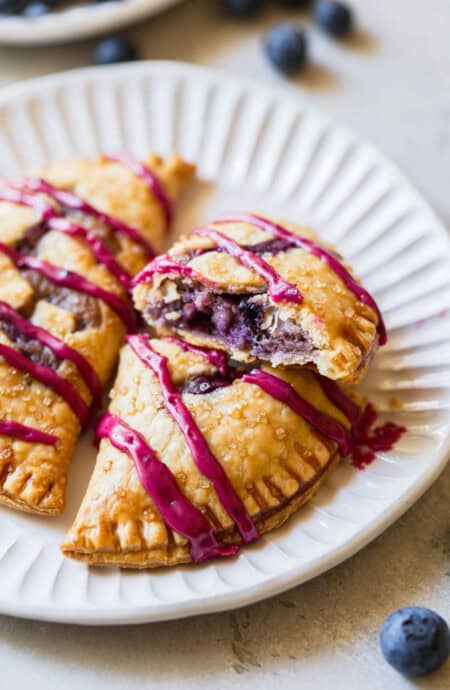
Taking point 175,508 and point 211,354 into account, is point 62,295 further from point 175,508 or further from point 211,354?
point 175,508

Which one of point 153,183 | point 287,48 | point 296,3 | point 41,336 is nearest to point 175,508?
point 41,336

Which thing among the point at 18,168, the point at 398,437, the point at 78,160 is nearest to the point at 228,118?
the point at 78,160

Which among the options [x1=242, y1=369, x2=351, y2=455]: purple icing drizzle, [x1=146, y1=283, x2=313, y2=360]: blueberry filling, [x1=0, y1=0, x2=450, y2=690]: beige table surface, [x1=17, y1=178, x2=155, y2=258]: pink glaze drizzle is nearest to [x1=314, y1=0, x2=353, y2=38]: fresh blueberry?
[x1=17, y1=178, x2=155, y2=258]: pink glaze drizzle

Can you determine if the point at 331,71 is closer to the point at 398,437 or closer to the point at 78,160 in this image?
the point at 78,160

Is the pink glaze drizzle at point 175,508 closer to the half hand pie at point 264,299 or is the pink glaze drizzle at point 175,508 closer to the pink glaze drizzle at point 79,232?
the half hand pie at point 264,299

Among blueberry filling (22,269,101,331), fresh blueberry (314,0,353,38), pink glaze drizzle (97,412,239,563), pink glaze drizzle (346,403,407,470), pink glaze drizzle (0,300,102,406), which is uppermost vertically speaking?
fresh blueberry (314,0,353,38)

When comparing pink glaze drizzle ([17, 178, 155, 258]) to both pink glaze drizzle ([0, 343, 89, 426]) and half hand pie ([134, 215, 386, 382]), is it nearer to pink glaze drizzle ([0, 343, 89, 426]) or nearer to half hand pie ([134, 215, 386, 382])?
half hand pie ([134, 215, 386, 382])

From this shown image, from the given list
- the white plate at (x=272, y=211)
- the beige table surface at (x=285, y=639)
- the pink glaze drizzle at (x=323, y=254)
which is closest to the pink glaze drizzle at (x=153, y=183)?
the white plate at (x=272, y=211)
